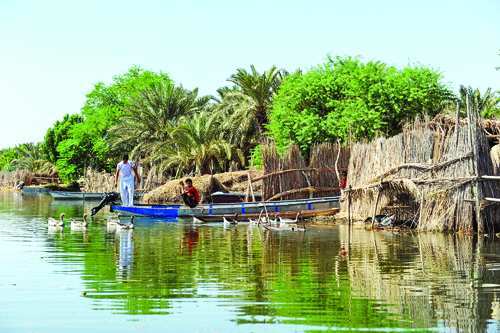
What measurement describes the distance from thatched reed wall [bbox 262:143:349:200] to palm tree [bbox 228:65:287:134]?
58.6ft

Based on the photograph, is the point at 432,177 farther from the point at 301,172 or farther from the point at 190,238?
the point at 301,172

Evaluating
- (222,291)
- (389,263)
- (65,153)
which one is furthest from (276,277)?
(65,153)

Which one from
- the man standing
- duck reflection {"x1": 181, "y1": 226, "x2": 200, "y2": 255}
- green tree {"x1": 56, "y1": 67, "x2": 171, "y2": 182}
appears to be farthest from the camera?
green tree {"x1": 56, "y1": 67, "x2": 171, "y2": 182}

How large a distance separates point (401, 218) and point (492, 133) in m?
3.76

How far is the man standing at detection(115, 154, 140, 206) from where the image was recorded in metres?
27.7

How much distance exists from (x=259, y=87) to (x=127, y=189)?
21.3m

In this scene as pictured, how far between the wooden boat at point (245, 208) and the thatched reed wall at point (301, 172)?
175cm

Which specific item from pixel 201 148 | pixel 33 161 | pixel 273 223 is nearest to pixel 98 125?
pixel 201 148

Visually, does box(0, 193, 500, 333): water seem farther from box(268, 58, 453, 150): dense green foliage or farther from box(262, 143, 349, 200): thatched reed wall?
box(268, 58, 453, 150): dense green foliage

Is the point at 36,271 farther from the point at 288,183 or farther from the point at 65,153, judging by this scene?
the point at 65,153

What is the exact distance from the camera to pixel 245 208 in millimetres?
29078

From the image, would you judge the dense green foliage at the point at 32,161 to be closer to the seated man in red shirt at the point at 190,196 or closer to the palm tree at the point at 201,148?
the palm tree at the point at 201,148

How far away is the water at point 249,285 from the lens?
929 centimetres

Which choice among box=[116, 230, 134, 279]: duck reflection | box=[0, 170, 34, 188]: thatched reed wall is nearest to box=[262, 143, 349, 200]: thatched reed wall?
box=[116, 230, 134, 279]: duck reflection
